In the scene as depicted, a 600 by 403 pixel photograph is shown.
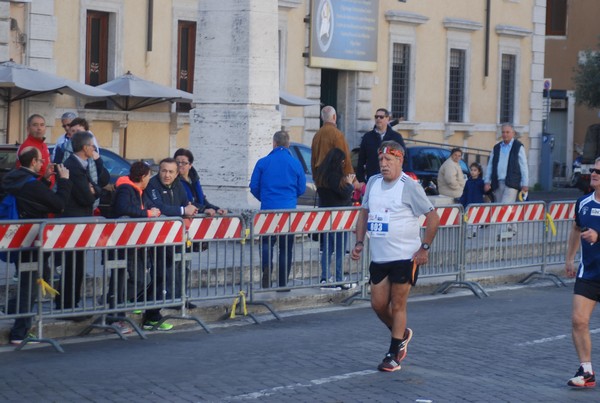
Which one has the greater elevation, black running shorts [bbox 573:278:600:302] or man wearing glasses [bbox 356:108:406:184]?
man wearing glasses [bbox 356:108:406:184]

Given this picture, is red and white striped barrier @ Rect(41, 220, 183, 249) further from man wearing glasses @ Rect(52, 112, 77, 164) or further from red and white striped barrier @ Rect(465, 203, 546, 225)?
red and white striped barrier @ Rect(465, 203, 546, 225)

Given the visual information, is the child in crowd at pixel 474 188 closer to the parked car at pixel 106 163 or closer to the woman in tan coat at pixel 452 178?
the woman in tan coat at pixel 452 178

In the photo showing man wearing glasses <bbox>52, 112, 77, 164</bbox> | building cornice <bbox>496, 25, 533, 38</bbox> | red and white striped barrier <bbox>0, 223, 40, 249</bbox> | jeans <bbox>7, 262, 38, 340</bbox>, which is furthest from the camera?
building cornice <bbox>496, 25, 533, 38</bbox>

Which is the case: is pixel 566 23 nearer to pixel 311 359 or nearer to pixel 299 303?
pixel 299 303

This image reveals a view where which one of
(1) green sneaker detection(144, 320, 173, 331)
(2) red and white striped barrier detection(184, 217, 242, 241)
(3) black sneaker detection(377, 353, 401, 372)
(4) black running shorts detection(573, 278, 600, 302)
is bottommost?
(1) green sneaker detection(144, 320, 173, 331)

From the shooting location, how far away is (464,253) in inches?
669

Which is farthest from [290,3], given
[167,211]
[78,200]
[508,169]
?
[78,200]

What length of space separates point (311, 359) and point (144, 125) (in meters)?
17.3

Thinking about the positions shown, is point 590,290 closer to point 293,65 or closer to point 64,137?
point 64,137

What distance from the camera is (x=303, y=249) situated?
15.1m

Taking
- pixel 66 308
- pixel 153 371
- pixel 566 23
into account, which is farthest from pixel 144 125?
pixel 566 23

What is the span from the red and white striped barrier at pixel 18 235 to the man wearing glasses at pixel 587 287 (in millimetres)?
4628

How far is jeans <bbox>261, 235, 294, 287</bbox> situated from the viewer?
14.5 m

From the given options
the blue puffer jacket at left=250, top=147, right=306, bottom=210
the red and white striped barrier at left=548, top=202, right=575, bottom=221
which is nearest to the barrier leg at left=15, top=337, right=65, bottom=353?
the blue puffer jacket at left=250, top=147, right=306, bottom=210
